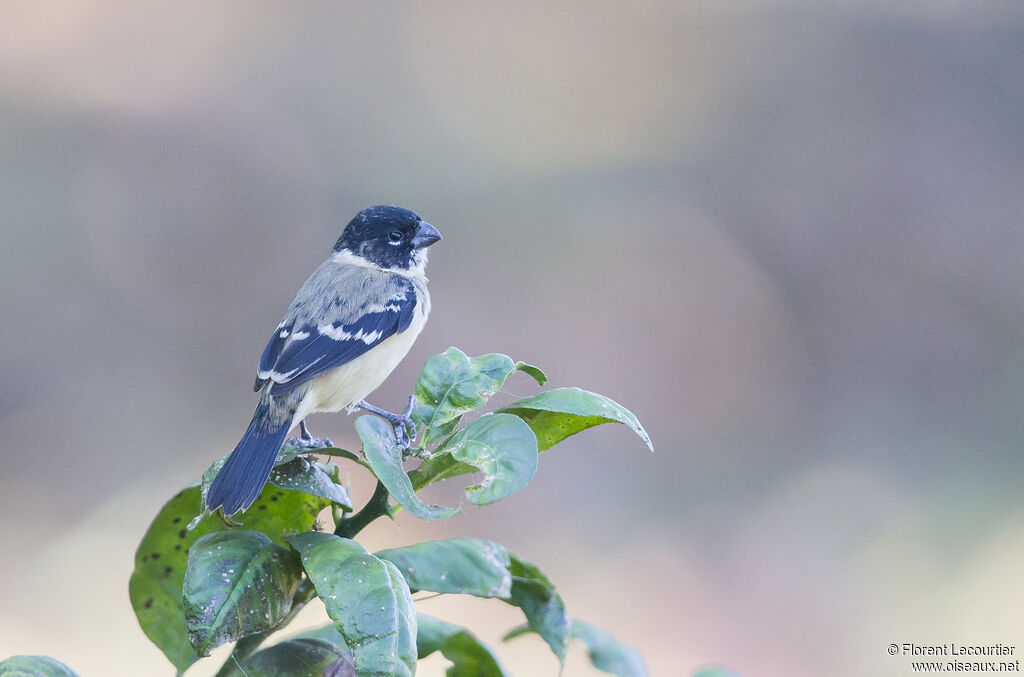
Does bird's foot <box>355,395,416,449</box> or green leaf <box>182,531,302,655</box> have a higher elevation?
bird's foot <box>355,395,416,449</box>

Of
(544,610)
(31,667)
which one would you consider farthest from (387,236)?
(31,667)

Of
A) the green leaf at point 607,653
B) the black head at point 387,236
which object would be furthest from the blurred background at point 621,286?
the green leaf at point 607,653

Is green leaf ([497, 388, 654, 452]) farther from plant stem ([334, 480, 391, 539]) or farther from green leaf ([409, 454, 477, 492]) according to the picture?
plant stem ([334, 480, 391, 539])

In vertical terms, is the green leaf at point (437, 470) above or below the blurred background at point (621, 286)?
below

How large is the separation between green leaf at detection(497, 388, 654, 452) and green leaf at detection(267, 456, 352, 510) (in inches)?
13.1

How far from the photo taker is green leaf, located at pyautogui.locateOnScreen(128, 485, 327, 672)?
203 cm

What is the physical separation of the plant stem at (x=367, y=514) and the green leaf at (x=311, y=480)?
51mm


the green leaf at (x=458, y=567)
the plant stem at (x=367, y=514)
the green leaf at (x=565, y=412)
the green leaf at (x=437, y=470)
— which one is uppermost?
the green leaf at (x=565, y=412)

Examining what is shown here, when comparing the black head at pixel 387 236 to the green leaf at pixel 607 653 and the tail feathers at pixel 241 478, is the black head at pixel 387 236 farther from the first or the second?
the green leaf at pixel 607 653

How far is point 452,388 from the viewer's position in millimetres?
2018

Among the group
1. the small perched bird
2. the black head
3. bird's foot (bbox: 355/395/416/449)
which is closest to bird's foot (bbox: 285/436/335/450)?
the small perched bird

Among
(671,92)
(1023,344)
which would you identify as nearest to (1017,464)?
(1023,344)

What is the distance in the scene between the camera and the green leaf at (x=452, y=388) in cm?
200

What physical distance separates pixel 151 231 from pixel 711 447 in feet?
15.2
